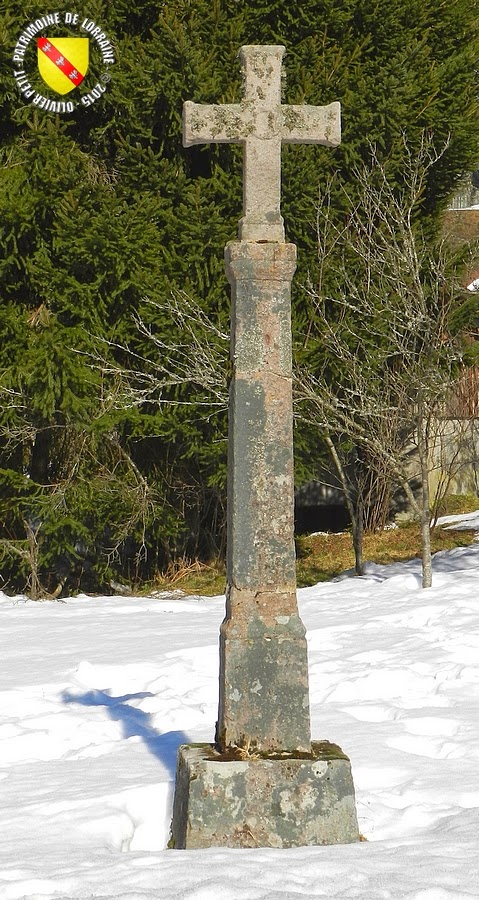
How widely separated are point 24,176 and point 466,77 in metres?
5.61

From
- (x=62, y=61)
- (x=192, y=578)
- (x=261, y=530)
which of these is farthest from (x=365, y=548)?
(x=261, y=530)

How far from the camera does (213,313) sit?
11.8 m

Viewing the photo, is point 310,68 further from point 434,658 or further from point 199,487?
point 434,658

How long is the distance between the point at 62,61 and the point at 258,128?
7.66m

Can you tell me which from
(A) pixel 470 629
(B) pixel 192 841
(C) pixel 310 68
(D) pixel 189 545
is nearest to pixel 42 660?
(A) pixel 470 629

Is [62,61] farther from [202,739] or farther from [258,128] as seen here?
[202,739]

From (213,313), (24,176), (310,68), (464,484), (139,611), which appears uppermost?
(310,68)

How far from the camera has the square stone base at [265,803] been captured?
13.7 feet

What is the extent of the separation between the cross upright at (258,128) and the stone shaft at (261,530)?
0.58 ft

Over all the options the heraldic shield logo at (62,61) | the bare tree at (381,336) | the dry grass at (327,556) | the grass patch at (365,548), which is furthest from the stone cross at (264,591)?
the grass patch at (365,548)

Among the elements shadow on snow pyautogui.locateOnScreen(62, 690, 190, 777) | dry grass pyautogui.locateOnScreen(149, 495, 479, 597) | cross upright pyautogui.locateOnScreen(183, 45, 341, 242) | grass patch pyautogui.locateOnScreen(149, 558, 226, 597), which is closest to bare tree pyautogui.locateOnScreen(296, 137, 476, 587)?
dry grass pyautogui.locateOnScreen(149, 495, 479, 597)

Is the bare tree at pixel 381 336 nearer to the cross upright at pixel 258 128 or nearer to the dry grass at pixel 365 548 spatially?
the dry grass at pixel 365 548

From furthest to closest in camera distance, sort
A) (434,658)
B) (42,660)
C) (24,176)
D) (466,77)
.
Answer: (466,77) < (24,176) < (42,660) < (434,658)

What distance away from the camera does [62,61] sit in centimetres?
1147
